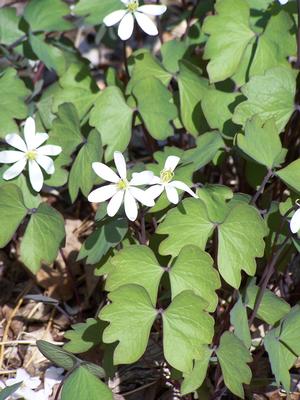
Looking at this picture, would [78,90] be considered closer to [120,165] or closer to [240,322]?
[120,165]

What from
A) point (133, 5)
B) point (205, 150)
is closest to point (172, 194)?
point (205, 150)

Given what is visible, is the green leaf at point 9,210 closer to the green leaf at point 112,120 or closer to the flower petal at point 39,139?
the flower petal at point 39,139

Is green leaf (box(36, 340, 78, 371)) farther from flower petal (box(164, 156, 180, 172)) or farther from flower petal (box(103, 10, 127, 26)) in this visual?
flower petal (box(103, 10, 127, 26))

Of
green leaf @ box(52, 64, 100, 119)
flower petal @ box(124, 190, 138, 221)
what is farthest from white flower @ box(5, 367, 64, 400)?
green leaf @ box(52, 64, 100, 119)

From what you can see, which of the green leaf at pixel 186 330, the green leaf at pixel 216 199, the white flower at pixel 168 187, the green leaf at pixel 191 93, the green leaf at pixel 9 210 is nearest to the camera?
the green leaf at pixel 186 330

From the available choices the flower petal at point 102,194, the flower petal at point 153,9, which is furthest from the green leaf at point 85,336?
the flower petal at point 153,9

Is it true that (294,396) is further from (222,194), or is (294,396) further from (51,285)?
(51,285)
